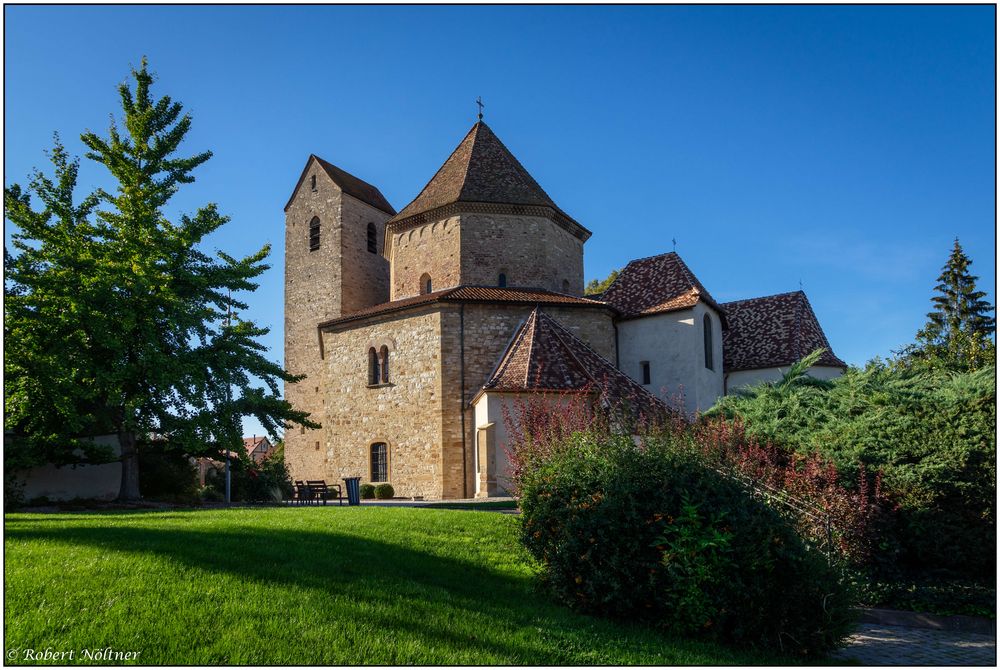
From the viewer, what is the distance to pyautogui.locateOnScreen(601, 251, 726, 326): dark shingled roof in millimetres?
27781

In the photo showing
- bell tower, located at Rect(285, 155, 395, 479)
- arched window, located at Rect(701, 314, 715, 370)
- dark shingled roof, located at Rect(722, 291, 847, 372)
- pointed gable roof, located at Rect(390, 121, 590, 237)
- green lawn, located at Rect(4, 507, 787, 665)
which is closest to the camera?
green lawn, located at Rect(4, 507, 787, 665)

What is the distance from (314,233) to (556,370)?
1971cm

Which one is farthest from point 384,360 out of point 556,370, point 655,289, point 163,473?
point 655,289

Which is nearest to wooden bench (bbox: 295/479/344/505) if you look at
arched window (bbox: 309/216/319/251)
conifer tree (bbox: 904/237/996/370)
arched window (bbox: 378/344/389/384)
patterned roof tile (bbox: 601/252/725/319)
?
arched window (bbox: 378/344/389/384)

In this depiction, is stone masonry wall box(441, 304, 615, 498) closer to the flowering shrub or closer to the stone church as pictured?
the stone church

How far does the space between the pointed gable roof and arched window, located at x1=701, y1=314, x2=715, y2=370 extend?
673 centimetres

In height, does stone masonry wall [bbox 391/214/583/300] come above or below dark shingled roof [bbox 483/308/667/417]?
above

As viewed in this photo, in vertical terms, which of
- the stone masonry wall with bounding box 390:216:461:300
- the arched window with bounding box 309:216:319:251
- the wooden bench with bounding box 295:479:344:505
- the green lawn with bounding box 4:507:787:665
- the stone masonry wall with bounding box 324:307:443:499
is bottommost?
the wooden bench with bounding box 295:479:344:505

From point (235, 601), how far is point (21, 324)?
14290 millimetres

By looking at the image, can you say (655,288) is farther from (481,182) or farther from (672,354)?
(481,182)

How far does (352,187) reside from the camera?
1478 inches

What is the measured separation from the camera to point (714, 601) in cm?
739

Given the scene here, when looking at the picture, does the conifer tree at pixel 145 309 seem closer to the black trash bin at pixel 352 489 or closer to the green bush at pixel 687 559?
the black trash bin at pixel 352 489

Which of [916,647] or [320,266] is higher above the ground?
[320,266]
